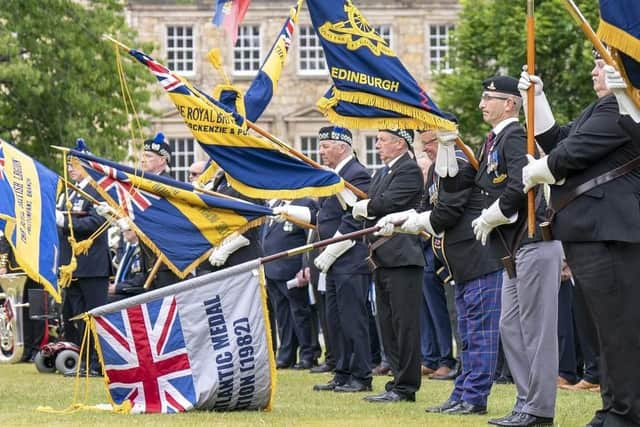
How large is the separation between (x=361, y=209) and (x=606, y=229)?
376 centimetres

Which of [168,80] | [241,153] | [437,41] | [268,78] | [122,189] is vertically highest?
[437,41]

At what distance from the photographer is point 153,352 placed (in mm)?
11164

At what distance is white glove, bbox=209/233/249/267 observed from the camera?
45.9 ft

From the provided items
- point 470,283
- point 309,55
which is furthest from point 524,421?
point 309,55

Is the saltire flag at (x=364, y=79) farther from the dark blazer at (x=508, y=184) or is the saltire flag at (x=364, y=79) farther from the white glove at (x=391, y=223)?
the white glove at (x=391, y=223)

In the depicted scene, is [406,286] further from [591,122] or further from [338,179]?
[591,122]

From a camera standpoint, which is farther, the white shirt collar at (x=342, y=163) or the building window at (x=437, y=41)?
the building window at (x=437, y=41)

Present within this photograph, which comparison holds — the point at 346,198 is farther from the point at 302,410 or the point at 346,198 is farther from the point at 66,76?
the point at 66,76

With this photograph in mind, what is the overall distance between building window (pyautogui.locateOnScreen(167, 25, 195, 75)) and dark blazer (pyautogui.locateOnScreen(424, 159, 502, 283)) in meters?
42.6

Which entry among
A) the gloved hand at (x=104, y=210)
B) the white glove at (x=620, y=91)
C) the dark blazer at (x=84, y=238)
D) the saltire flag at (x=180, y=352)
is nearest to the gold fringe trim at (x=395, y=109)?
the saltire flag at (x=180, y=352)

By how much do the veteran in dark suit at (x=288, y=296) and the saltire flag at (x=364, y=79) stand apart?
18.9ft

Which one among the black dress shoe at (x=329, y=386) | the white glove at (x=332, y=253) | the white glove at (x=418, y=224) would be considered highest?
the white glove at (x=418, y=224)

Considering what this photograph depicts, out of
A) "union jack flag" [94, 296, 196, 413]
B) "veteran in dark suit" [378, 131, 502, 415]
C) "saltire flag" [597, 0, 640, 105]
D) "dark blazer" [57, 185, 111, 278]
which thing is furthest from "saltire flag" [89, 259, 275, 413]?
"dark blazer" [57, 185, 111, 278]

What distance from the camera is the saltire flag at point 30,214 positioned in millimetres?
11734
